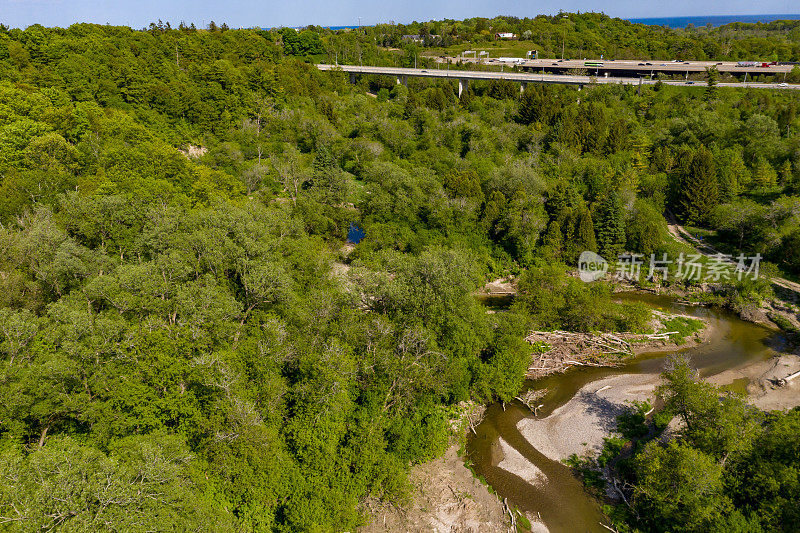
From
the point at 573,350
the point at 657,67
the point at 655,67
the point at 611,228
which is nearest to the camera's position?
the point at 573,350

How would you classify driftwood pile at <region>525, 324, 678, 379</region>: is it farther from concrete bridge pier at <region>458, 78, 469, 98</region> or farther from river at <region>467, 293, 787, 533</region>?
concrete bridge pier at <region>458, 78, 469, 98</region>

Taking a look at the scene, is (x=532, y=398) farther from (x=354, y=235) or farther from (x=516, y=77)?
(x=516, y=77)

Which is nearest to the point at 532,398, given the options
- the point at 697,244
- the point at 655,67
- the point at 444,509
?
the point at 444,509

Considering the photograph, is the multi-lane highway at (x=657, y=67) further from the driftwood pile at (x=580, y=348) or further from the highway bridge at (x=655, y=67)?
the driftwood pile at (x=580, y=348)

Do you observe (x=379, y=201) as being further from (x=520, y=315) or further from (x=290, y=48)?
(x=290, y=48)

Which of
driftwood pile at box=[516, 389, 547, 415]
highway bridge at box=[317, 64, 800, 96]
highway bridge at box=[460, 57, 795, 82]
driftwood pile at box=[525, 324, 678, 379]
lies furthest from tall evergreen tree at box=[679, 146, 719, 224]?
highway bridge at box=[460, 57, 795, 82]

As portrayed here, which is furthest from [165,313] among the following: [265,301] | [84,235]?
[84,235]
